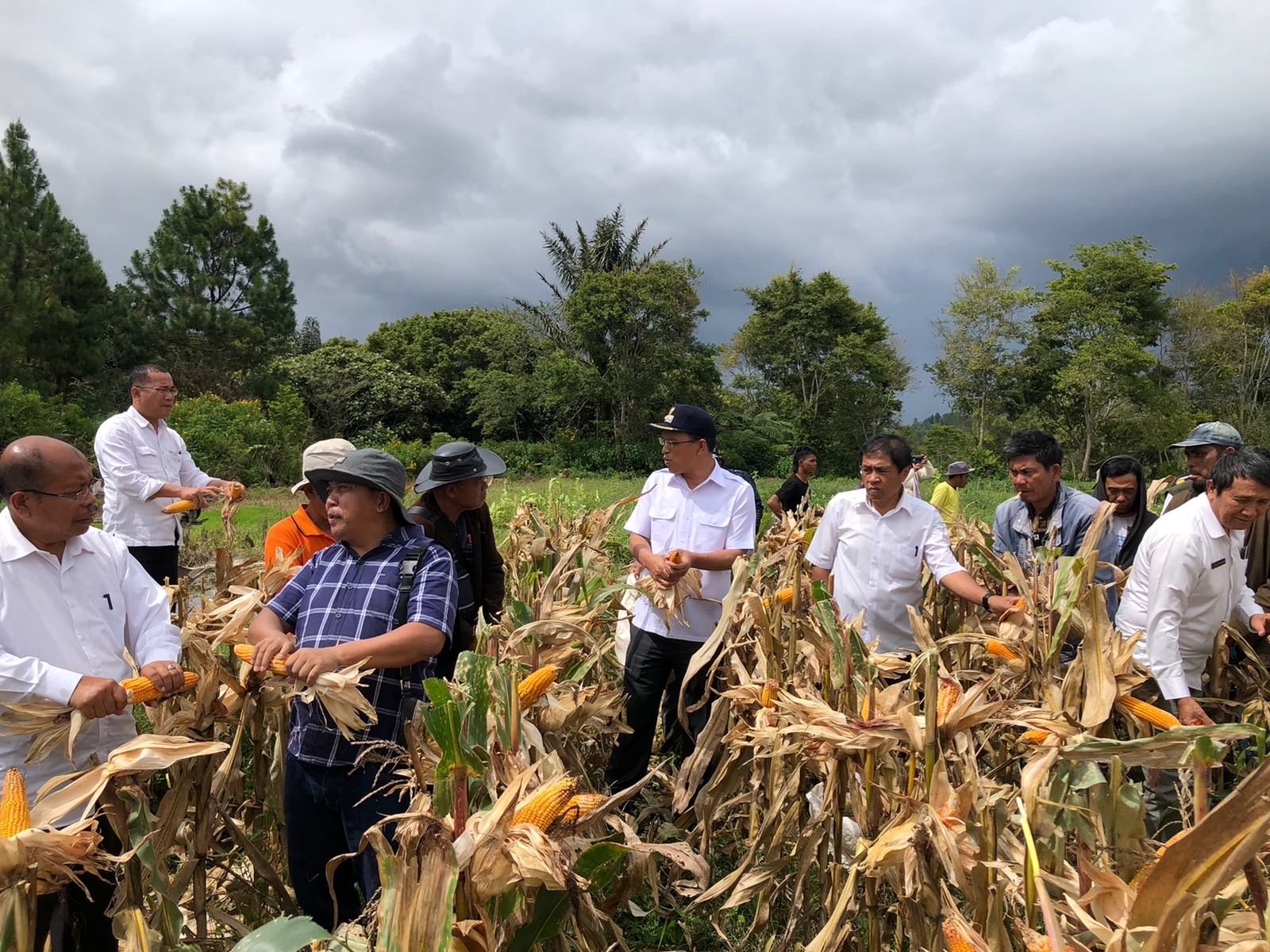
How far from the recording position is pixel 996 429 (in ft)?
93.9

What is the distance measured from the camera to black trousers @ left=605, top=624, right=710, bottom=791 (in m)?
3.06

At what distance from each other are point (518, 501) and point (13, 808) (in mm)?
7338

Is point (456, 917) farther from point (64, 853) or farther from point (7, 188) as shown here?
point (7, 188)

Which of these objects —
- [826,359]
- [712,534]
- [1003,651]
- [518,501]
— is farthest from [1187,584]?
[826,359]

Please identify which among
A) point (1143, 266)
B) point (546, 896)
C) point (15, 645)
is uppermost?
point (1143, 266)

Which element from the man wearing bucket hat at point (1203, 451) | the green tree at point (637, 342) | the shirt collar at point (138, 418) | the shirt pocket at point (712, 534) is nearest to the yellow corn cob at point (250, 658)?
the shirt pocket at point (712, 534)

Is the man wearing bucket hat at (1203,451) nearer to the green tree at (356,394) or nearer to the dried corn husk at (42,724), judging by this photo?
the dried corn husk at (42,724)

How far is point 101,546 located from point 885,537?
260 cm

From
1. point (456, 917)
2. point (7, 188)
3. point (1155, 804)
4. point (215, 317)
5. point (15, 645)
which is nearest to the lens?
point (456, 917)

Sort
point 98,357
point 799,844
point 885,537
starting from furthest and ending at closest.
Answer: point 98,357, point 885,537, point 799,844

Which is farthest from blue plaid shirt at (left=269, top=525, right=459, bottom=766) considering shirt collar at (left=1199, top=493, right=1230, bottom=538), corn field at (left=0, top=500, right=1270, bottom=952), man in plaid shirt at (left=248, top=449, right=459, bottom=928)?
shirt collar at (left=1199, top=493, right=1230, bottom=538)

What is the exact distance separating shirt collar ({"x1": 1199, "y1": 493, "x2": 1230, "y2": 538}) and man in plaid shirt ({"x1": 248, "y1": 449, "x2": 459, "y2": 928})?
2336mm

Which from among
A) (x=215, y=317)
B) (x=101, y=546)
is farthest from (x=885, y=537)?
(x=215, y=317)

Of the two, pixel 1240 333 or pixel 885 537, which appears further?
pixel 1240 333
